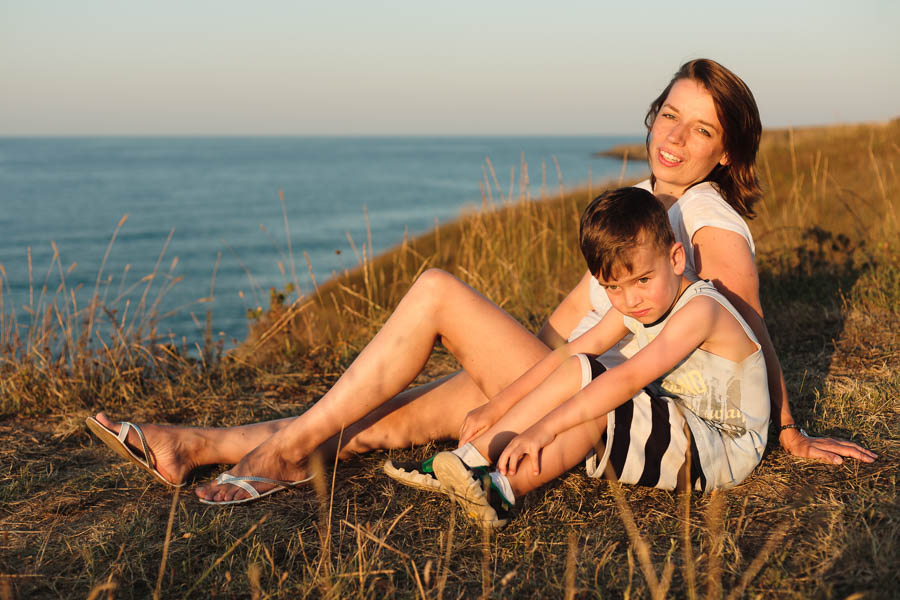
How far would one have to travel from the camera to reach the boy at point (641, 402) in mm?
1621

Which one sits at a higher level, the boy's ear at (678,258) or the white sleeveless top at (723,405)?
the boy's ear at (678,258)

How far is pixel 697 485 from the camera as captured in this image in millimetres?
1783

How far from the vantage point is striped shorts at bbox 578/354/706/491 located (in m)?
1.69

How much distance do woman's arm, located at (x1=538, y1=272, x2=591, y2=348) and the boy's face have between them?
1.52 feet

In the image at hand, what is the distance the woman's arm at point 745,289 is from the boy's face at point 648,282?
197 millimetres

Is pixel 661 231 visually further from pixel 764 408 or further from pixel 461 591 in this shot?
pixel 461 591

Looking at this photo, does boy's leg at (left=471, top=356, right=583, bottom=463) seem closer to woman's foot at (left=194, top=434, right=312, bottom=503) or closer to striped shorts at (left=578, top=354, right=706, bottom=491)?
striped shorts at (left=578, top=354, right=706, bottom=491)

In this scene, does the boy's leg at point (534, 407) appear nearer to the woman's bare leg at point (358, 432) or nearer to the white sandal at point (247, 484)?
the woman's bare leg at point (358, 432)

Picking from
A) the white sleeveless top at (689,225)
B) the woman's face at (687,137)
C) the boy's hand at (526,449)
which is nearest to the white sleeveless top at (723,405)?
the white sleeveless top at (689,225)

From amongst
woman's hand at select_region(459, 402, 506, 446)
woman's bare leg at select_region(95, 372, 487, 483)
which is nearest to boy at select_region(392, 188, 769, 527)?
woman's hand at select_region(459, 402, 506, 446)

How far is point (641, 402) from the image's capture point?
1.71 meters

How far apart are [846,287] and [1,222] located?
2245cm

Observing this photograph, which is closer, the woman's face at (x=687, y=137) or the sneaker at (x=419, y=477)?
the sneaker at (x=419, y=477)

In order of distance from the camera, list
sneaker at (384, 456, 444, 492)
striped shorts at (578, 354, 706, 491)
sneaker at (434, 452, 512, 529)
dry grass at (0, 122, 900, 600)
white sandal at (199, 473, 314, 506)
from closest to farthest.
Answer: dry grass at (0, 122, 900, 600), sneaker at (434, 452, 512, 529), striped shorts at (578, 354, 706, 491), sneaker at (384, 456, 444, 492), white sandal at (199, 473, 314, 506)
